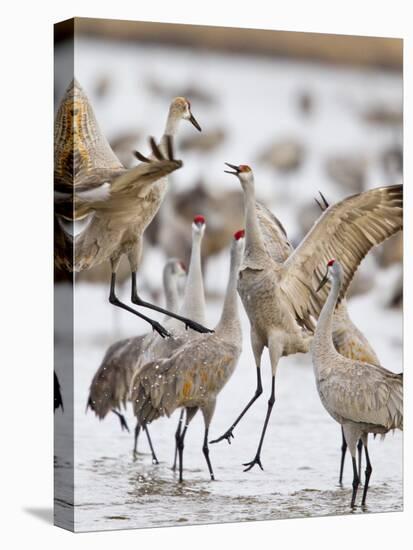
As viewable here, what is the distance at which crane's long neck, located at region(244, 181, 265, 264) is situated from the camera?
7.85 m

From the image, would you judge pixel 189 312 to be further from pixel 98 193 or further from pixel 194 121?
pixel 194 121

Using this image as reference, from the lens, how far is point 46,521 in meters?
7.75

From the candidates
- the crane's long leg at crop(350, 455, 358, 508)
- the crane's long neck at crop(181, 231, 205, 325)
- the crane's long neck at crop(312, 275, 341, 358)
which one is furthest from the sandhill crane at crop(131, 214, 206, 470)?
the crane's long leg at crop(350, 455, 358, 508)

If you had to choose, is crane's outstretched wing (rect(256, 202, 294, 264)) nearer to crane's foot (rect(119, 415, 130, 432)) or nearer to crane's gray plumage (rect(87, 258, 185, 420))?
crane's gray plumage (rect(87, 258, 185, 420))

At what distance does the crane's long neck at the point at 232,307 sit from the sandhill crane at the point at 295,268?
4 centimetres

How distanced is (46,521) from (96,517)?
487 mm

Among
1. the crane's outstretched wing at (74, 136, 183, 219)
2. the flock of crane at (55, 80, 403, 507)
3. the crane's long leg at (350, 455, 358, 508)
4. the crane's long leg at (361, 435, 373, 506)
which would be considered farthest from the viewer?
the crane's long leg at (361, 435, 373, 506)

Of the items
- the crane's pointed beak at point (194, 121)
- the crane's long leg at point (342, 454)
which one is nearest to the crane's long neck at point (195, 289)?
the crane's pointed beak at point (194, 121)

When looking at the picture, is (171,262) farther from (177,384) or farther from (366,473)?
(366,473)

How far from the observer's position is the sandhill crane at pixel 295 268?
310 inches

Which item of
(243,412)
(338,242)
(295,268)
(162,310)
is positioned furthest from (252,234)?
(243,412)

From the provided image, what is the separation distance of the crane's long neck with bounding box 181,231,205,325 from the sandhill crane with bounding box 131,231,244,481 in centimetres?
13

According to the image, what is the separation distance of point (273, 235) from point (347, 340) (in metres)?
0.75

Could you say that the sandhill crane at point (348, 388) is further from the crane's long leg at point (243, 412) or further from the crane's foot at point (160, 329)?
the crane's foot at point (160, 329)
